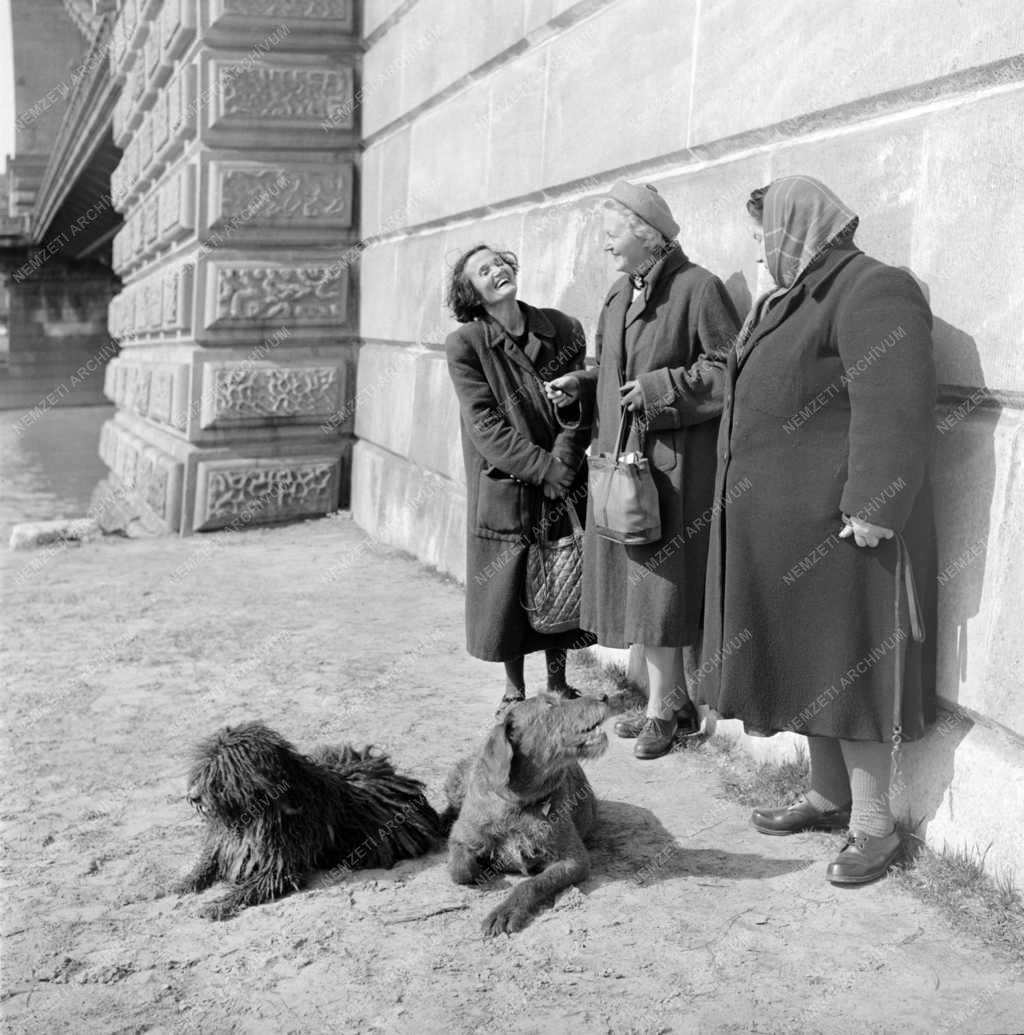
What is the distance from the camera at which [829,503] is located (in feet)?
10.8

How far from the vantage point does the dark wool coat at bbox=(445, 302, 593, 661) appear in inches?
179

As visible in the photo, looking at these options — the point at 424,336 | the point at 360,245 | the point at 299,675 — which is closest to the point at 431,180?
the point at 424,336

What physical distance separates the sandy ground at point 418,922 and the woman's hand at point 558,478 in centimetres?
96

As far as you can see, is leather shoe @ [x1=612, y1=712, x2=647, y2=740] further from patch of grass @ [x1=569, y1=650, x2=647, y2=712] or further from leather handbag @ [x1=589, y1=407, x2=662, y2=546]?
leather handbag @ [x1=589, y1=407, x2=662, y2=546]

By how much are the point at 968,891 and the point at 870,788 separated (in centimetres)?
36

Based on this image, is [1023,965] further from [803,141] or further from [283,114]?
[283,114]

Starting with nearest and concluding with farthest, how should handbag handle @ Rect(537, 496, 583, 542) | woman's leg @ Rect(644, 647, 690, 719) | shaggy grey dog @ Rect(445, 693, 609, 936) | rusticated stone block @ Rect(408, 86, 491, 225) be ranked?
shaggy grey dog @ Rect(445, 693, 609, 936)
woman's leg @ Rect(644, 647, 690, 719)
handbag handle @ Rect(537, 496, 583, 542)
rusticated stone block @ Rect(408, 86, 491, 225)

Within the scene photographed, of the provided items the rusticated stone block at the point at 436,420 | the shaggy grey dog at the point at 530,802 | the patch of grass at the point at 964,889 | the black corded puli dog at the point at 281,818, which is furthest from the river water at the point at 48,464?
the patch of grass at the point at 964,889

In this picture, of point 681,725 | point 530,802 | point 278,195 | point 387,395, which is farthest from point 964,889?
point 278,195

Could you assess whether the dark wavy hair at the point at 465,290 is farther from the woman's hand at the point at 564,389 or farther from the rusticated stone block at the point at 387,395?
the rusticated stone block at the point at 387,395

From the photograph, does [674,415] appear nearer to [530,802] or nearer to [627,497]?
[627,497]

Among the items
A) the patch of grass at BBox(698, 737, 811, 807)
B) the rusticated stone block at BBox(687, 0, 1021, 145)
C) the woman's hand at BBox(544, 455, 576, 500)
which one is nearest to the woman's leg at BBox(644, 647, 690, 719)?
the patch of grass at BBox(698, 737, 811, 807)

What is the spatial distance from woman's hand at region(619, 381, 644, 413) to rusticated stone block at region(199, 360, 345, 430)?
565 centimetres

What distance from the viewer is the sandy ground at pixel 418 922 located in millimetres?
2736
